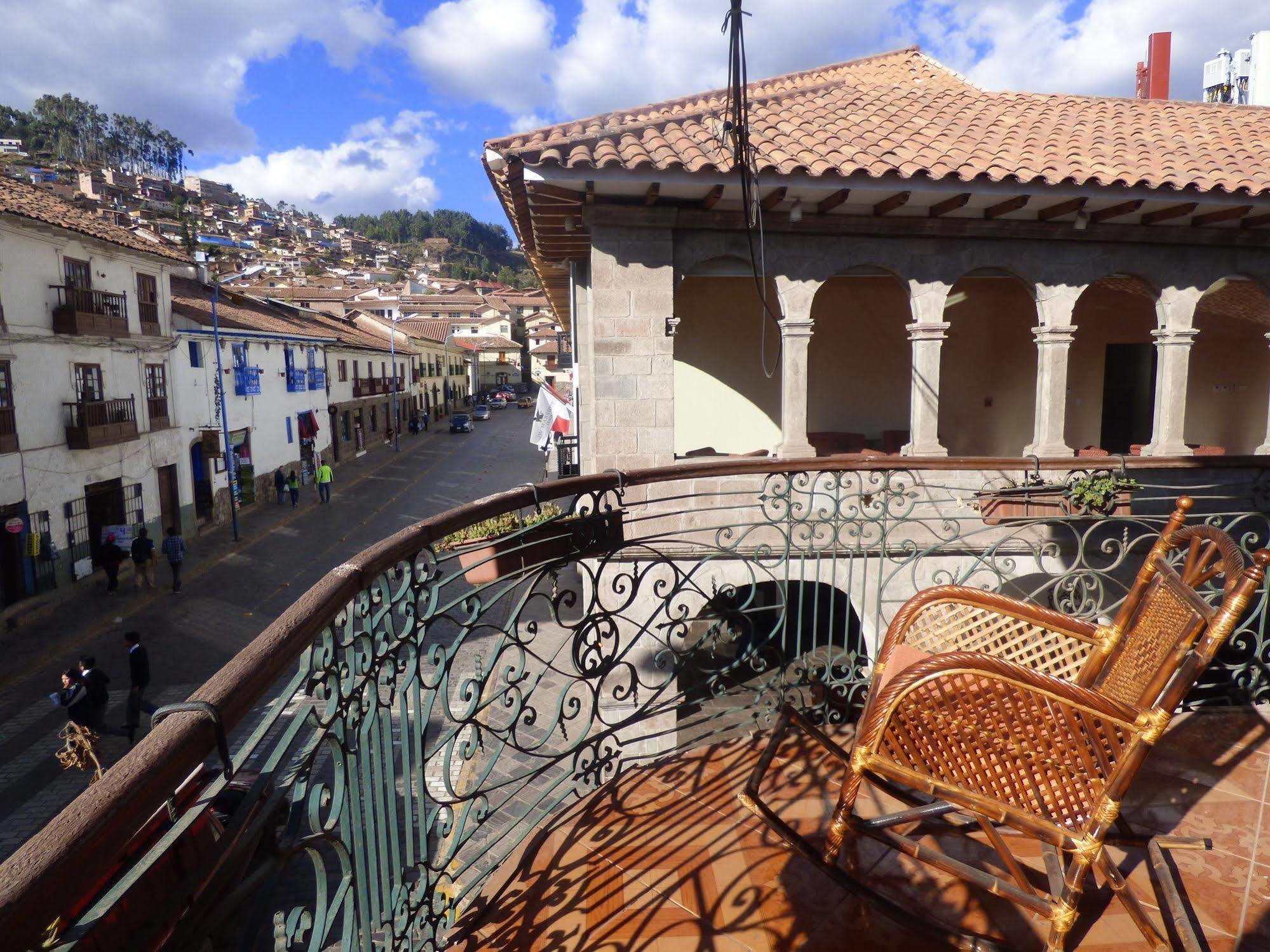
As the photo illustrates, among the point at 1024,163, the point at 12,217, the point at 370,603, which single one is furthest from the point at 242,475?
the point at 370,603

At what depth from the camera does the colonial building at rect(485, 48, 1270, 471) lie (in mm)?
7105

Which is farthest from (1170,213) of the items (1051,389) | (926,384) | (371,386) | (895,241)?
(371,386)

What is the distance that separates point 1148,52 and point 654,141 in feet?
36.9

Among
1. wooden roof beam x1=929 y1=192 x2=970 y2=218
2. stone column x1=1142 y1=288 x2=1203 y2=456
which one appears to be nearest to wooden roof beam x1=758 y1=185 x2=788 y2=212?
wooden roof beam x1=929 y1=192 x2=970 y2=218

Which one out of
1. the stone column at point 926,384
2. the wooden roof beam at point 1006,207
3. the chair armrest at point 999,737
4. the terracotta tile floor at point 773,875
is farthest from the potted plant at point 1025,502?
the chair armrest at point 999,737

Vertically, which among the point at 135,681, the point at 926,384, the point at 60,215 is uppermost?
the point at 60,215

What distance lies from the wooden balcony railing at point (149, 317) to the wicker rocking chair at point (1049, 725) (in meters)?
21.9

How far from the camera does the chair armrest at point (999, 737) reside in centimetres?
175

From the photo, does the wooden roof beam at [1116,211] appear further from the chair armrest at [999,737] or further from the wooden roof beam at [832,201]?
the chair armrest at [999,737]

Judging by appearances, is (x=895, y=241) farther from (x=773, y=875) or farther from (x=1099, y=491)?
(x=773, y=875)

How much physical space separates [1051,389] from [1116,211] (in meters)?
1.83

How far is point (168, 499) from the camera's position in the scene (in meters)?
20.2

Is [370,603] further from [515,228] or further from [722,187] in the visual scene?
[515,228]

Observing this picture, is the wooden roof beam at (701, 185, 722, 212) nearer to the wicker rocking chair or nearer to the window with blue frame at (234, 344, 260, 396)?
the wicker rocking chair
